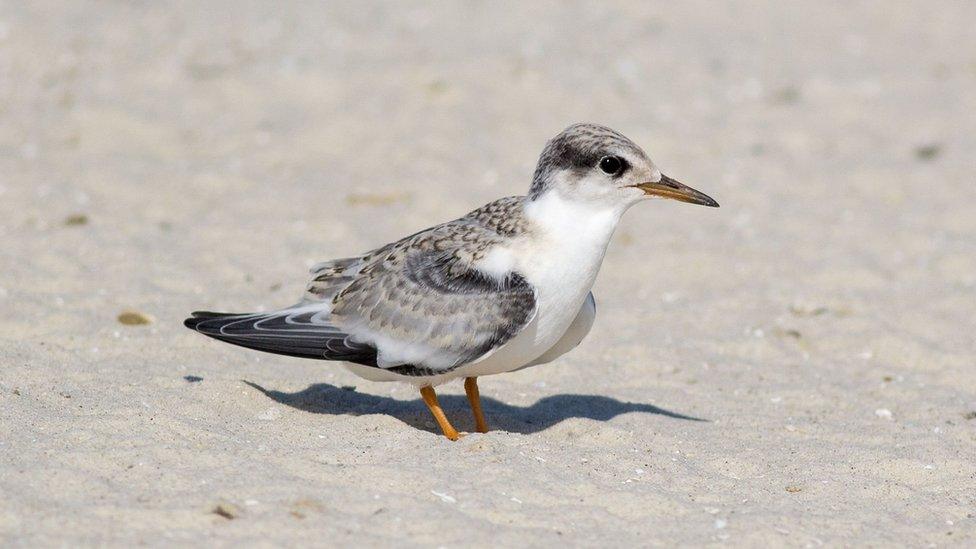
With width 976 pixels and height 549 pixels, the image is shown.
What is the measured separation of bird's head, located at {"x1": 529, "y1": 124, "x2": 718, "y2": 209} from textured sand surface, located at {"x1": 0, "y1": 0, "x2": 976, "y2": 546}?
1083mm

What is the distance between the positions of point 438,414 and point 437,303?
506 mm

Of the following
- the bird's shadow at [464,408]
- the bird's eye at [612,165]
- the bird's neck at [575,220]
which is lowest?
the bird's shadow at [464,408]

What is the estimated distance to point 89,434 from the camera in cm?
Result: 497

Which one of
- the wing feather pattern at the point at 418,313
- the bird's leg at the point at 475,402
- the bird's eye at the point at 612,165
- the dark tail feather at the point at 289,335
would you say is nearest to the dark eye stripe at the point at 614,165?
the bird's eye at the point at 612,165

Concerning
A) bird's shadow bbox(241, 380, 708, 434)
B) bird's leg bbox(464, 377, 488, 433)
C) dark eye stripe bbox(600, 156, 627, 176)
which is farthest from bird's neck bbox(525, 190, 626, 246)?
bird's shadow bbox(241, 380, 708, 434)

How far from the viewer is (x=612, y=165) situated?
5391 millimetres

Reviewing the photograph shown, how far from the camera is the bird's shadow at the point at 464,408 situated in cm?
597

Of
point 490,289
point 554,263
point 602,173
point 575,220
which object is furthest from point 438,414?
point 602,173

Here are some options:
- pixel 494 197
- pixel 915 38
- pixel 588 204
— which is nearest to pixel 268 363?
pixel 588 204

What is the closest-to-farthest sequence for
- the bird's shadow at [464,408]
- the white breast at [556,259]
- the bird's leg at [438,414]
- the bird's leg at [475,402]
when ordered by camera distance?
the white breast at [556,259]
the bird's leg at [438,414]
the bird's leg at [475,402]
the bird's shadow at [464,408]

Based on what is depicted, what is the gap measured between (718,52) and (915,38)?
7.60ft

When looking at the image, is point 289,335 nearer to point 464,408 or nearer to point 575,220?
point 464,408

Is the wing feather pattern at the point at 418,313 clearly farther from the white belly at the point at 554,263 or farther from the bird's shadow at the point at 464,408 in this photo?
the bird's shadow at the point at 464,408

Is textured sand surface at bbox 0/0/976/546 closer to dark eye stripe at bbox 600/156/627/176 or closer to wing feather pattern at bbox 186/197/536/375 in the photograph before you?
wing feather pattern at bbox 186/197/536/375
